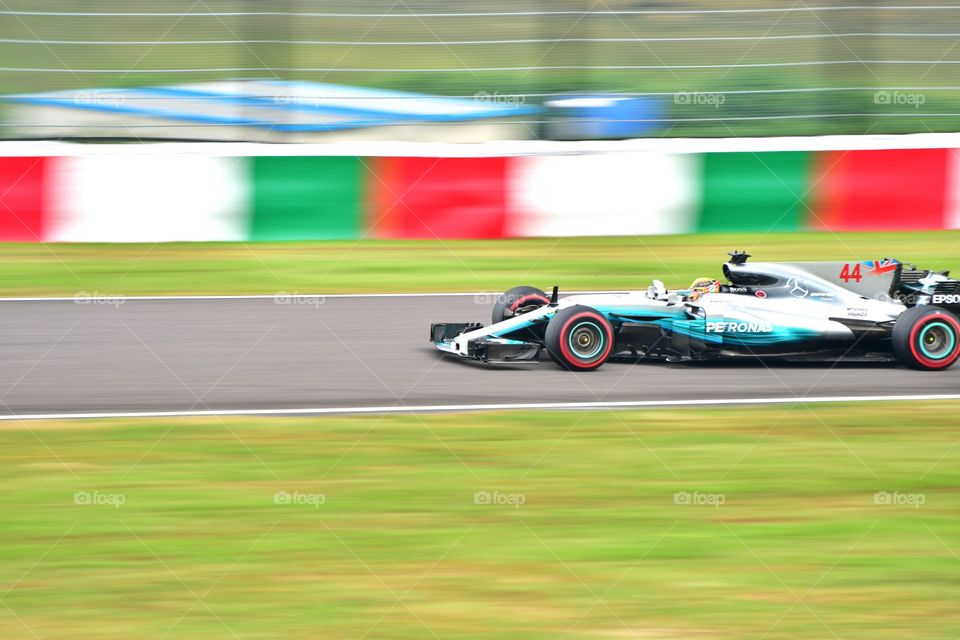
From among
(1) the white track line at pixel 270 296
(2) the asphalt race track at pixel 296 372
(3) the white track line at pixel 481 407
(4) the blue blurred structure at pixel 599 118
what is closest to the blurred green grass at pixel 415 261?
(1) the white track line at pixel 270 296

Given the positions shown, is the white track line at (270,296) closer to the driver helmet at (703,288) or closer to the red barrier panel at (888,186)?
the driver helmet at (703,288)

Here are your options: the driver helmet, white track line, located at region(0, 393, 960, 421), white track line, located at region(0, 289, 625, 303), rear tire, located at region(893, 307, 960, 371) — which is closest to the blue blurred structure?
white track line, located at region(0, 289, 625, 303)

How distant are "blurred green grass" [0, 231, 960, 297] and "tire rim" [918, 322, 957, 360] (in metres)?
3.18

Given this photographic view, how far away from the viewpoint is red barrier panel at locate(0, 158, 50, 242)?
1240 centimetres

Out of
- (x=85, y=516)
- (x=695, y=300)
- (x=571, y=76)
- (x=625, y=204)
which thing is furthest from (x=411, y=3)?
(x=85, y=516)

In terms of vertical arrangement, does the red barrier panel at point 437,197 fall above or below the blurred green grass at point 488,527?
above

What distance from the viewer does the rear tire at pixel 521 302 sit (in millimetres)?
9133

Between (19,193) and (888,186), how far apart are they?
334 inches

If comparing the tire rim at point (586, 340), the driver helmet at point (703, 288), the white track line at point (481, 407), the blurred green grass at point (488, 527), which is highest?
the driver helmet at point (703, 288)

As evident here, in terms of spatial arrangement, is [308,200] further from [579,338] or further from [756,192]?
[579,338]

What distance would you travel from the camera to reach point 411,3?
50.8 ft

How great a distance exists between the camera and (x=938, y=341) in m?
8.91

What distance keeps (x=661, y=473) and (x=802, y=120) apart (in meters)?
8.62

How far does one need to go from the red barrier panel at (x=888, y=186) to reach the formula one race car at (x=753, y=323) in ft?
15.5
